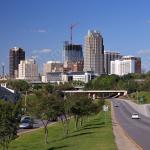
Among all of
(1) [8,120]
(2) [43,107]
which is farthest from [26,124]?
(1) [8,120]

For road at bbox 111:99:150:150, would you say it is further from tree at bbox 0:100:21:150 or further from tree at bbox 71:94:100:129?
tree at bbox 0:100:21:150

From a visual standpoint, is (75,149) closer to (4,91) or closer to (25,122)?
(25,122)

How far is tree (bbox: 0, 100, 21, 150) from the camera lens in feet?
92.4

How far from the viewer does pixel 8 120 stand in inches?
1115

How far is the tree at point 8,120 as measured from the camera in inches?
1109

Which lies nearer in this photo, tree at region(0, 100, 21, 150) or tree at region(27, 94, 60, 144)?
tree at region(0, 100, 21, 150)

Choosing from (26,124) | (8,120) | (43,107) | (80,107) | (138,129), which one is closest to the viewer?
(8,120)

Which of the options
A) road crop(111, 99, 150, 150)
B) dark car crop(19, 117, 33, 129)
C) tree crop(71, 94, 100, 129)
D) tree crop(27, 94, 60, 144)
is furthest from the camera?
dark car crop(19, 117, 33, 129)

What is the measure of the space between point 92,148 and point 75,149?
0.98 metres

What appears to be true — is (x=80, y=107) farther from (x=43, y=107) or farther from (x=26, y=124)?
(x=43, y=107)

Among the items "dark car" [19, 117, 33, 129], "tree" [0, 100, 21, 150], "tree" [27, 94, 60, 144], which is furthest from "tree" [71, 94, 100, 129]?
"tree" [0, 100, 21, 150]

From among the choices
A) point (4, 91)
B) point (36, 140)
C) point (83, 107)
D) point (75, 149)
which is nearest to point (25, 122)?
point (83, 107)

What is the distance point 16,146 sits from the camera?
40.2 meters

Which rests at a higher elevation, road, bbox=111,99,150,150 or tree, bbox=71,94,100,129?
tree, bbox=71,94,100,129
